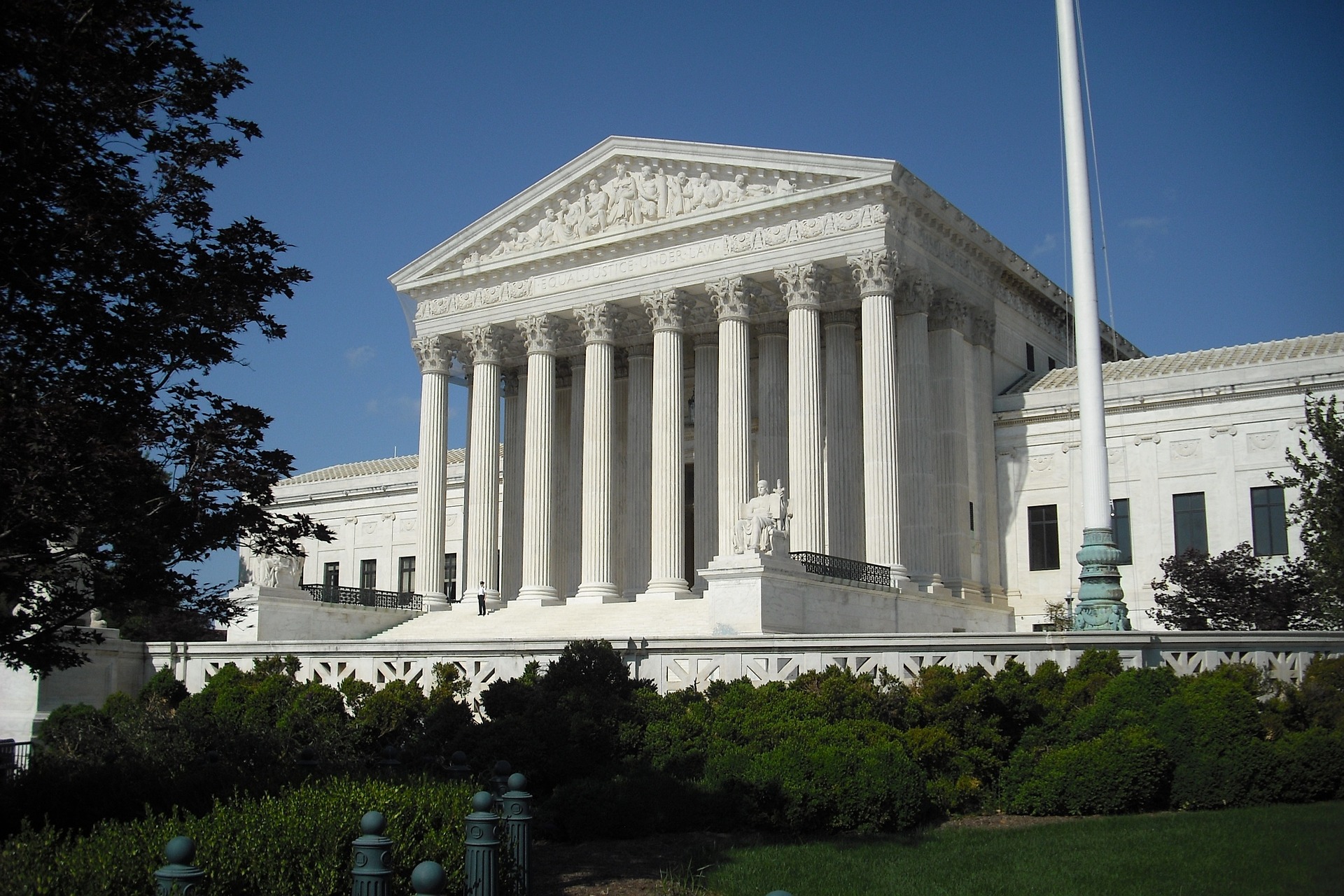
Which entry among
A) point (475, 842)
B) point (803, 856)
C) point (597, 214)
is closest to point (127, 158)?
point (475, 842)

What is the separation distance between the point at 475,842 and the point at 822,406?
3640cm

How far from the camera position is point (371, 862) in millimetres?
9250

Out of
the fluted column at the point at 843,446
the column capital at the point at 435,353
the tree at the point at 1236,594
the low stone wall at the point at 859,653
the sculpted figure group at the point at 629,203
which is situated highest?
the sculpted figure group at the point at 629,203

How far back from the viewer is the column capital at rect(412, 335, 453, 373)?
50312mm

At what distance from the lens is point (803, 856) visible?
13461mm

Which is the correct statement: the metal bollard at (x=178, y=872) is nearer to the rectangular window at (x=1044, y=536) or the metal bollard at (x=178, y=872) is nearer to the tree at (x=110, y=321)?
the tree at (x=110, y=321)

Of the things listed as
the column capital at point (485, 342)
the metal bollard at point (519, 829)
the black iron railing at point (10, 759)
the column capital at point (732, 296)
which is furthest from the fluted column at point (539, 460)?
the metal bollard at point (519, 829)

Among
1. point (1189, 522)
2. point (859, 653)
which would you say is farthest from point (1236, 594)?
point (859, 653)

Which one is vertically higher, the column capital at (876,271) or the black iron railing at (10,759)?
the column capital at (876,271)

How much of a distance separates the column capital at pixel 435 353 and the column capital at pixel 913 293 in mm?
18338

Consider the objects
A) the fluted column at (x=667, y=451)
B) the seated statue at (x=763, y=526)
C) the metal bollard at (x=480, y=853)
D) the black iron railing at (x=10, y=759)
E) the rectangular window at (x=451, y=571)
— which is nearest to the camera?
the metal bollard at (x=480, y=853)

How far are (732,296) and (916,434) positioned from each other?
25.4 ft

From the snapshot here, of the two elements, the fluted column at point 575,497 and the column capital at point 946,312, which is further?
the fluted column at point 575,497

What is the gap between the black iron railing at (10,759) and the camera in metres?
14.9
